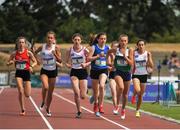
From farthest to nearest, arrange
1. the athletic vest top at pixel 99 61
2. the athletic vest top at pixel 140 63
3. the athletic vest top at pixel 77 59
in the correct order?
the athletic vest top at pixel 140 63, the athletic vest top at pixel 99 61, the athletic vest top at pixel 77 59

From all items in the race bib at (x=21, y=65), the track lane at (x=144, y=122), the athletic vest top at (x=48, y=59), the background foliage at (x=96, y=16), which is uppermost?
the background foliage at (x=96, y=16)

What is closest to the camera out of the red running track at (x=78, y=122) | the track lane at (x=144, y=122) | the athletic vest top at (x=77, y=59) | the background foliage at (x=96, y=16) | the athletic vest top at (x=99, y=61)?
the red running track at (x=78, y=122)

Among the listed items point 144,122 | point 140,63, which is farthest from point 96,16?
point 144,122

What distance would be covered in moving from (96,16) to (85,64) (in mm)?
89470

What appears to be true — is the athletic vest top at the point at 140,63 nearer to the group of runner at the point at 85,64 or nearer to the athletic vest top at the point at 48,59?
the group of runner at the point at 85,64

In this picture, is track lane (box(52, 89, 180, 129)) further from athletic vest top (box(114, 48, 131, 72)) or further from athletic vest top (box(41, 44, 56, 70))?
athletic vest top (box(41, 44, 56, 70))

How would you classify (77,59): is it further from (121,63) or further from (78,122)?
(78,122)

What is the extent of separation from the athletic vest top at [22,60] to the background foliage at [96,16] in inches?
3080

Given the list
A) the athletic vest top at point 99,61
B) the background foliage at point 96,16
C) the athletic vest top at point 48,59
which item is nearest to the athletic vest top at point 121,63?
the athletic vest top at point 99,61

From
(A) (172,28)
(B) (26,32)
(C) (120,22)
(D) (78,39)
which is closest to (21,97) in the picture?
(D) (78,39)

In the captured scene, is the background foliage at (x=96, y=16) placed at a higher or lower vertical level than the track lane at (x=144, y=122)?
higher

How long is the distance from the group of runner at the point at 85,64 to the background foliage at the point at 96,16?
78254mm

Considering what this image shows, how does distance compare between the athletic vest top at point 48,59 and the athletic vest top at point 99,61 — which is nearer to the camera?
the athletic vest top at point 48,59

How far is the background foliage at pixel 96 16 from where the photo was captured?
329 feet
